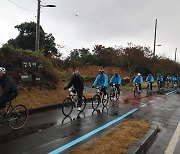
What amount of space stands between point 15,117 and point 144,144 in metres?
3.74

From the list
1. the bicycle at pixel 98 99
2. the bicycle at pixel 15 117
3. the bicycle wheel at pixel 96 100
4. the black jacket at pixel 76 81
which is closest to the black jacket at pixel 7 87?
the bicycle at pixel 15 117

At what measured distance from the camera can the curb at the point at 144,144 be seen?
6.38m

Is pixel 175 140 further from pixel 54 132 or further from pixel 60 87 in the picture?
pixel 60 87

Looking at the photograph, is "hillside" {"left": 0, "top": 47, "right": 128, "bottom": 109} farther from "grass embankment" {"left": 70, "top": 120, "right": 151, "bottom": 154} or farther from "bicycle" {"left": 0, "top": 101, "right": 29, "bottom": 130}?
"grass embankment" {"left": 70, "top": 120, "right": 151, "bottom": 154}

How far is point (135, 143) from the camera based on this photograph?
271 inches

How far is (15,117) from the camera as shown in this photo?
856cm

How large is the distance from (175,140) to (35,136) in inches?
144

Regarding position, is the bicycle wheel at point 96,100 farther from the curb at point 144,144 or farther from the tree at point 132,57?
the tree at point 132,57

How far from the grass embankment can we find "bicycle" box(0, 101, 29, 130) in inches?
103

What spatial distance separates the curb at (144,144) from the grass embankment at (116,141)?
0.38 ft

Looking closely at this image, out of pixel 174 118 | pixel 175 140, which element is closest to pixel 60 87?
pixel 174 118

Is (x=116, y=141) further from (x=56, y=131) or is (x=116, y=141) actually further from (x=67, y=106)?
(x=67, y=106)

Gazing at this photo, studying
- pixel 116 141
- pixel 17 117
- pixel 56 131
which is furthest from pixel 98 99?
pixel 116 141

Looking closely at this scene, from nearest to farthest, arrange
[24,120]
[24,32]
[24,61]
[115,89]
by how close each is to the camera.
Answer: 1. [24,120]
2. [24,61]
3. [115,89]
4. [24,32]
